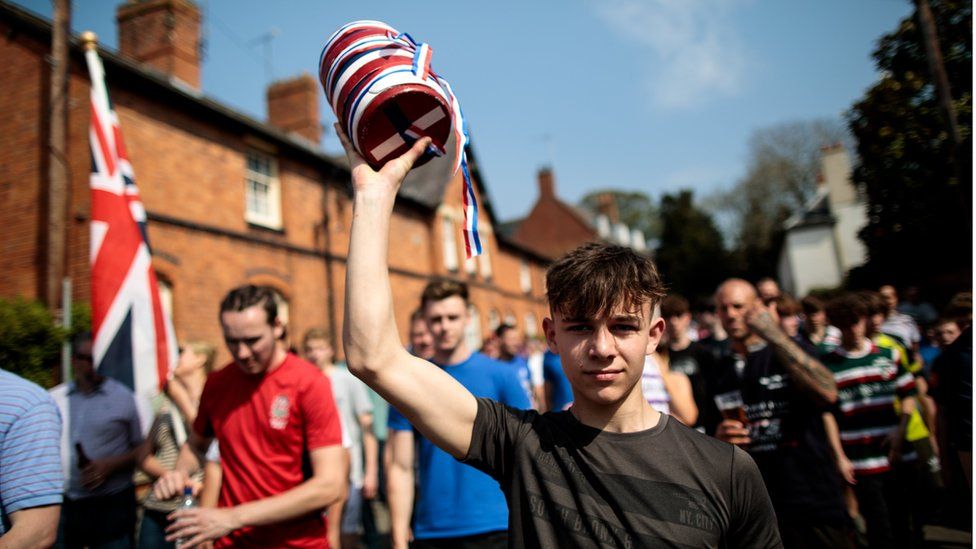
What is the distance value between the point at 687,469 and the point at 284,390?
210cm

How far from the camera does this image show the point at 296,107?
18.2 metres

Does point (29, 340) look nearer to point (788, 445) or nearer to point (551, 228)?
point (788, 445)

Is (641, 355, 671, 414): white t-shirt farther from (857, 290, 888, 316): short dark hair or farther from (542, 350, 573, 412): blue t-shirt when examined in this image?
(857, 290, 888, 316): short dark hair

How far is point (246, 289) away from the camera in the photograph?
10.7 ft

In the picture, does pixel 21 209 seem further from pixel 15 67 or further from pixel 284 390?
pixel 284 390

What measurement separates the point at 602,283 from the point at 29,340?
753 centimetres

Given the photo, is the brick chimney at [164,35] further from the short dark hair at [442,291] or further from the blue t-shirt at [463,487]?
the blue t-shirt at [463,487]

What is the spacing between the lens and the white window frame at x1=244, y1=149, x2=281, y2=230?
546 inches

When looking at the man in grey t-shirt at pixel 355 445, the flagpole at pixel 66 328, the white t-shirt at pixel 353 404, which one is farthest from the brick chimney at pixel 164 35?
the white t-shirt at pixel 353 404

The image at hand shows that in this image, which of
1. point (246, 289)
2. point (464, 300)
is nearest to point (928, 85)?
point (464, 300)

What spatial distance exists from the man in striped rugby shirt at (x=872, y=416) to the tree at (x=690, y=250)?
40532mm

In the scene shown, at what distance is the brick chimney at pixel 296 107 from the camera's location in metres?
18.0

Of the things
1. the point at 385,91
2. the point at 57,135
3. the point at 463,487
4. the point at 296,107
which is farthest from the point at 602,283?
the point at 296,107

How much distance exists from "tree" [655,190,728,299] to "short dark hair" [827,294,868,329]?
4045 centimetres
